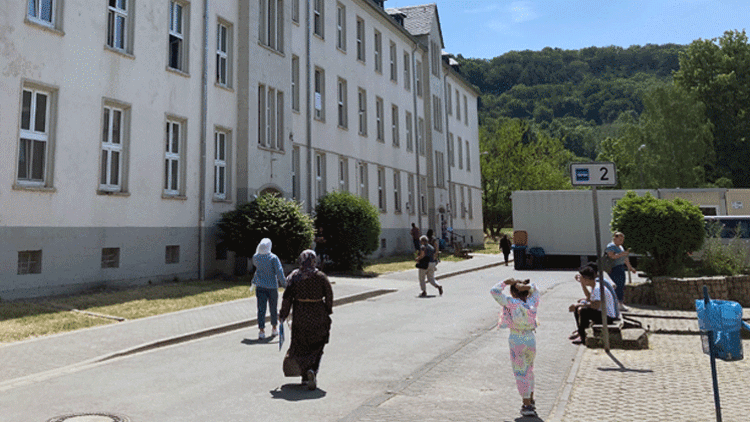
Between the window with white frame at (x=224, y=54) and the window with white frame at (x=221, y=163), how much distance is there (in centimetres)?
189

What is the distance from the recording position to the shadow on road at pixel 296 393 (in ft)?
20.7

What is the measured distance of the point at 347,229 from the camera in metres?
22.1

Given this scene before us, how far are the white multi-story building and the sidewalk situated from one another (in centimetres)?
406

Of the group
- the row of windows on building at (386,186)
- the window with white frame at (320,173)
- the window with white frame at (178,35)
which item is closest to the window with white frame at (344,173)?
the row of windows on building at (386,186)

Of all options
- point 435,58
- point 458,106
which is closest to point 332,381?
point 435,58

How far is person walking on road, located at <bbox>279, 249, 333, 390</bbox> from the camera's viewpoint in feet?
22.5

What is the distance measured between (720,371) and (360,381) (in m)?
4.60

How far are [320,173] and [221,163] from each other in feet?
23.7

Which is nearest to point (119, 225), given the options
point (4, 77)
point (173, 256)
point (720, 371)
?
point (173, 256)

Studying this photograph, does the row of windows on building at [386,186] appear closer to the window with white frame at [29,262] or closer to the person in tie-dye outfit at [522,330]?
the window with white frame at [29,262]

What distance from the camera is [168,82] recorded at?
18.0m

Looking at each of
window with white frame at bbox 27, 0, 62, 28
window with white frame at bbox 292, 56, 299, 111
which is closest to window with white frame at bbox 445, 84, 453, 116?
window with white frame at bbox 292, 56, 299, 111

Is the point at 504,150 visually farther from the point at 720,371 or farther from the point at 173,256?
the point at 720,371

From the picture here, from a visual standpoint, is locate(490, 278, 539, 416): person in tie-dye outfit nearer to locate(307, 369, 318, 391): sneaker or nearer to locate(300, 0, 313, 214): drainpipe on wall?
locate(307, 369, 318, 391): sneaker
